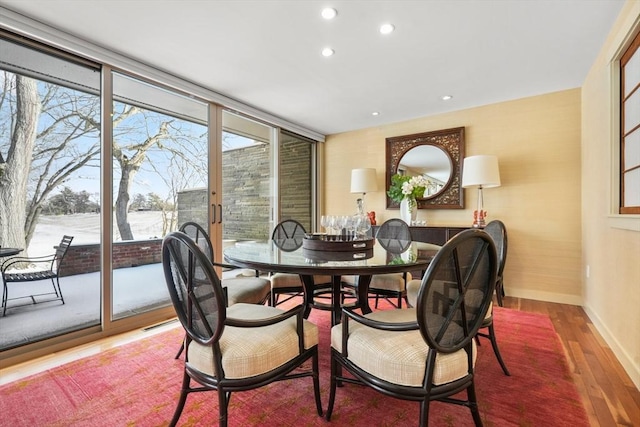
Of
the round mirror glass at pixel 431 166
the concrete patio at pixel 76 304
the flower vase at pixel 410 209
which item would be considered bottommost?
the concrete patio at pixel 76 304

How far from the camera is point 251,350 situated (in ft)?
4.17

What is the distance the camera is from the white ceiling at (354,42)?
6.81ft

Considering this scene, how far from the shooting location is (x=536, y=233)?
3.66 m

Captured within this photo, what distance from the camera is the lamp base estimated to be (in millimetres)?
3723

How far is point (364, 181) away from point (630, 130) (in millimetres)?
2883

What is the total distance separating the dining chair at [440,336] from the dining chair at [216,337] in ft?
1.18

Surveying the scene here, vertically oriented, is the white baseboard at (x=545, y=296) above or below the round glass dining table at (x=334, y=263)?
below

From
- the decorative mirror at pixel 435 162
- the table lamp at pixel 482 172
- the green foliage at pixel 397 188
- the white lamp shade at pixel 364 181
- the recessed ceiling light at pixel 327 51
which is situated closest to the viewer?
the recessed ceiling light at pixel 327 51

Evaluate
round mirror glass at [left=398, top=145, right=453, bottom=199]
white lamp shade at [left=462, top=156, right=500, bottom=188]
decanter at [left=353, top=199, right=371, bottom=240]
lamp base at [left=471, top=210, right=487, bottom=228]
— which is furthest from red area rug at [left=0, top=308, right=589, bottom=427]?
round mirror glass at [left=398, top=145, right=453, bottom=199]

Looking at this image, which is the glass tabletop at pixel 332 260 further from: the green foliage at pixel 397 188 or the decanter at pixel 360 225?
the green foliage at pixel 397 188

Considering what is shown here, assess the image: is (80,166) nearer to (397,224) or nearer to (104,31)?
(104,31)

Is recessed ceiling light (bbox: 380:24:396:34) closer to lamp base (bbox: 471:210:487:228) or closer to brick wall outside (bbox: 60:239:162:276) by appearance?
lamp base (bbox: 471:210:487:228)

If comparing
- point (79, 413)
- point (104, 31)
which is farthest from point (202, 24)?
point (79, 413)

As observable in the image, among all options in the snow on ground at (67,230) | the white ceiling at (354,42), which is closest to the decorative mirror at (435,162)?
the white ceiling at (354,42)
